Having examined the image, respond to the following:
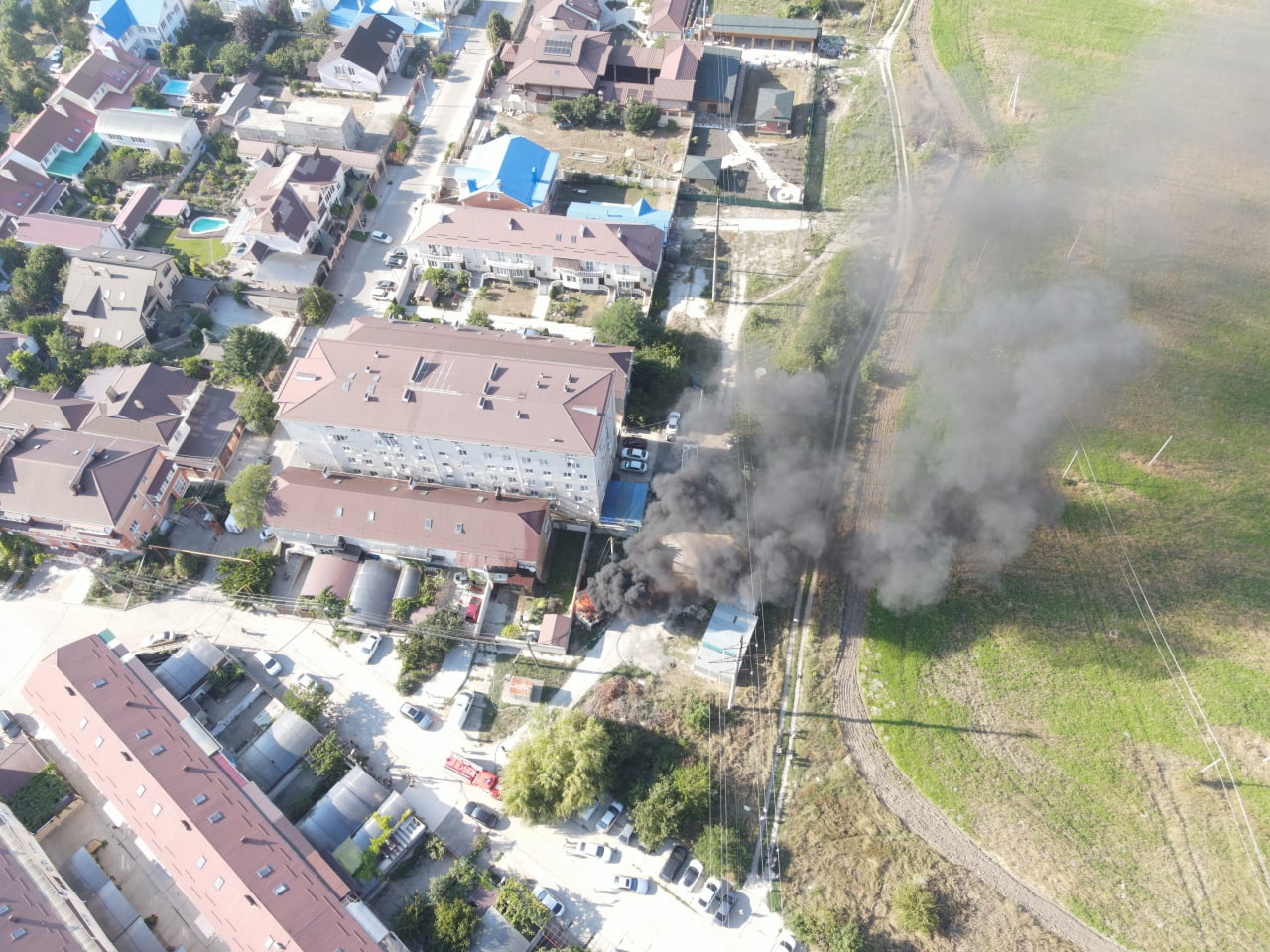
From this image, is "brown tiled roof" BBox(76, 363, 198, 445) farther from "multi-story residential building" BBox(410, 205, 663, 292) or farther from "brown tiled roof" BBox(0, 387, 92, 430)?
"multi-story residential building" BBox(410, 205, 663, 292)

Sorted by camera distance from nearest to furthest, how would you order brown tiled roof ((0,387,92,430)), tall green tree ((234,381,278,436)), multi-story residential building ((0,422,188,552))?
multi-story residential building ((0,422,188,552)) < brown tiled roof ((0,387,92,430)) < tall green tree ((234,381,278,436))

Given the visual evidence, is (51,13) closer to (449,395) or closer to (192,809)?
(449,395)

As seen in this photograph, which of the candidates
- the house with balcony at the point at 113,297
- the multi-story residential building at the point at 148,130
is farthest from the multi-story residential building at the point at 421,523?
the multi-story residential building at the point at 148,130

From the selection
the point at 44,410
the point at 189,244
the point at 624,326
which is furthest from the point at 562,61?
the point at 44,410

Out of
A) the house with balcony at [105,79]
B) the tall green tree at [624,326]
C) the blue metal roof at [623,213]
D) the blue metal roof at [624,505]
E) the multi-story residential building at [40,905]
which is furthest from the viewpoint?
the house with balcony at [105,79]

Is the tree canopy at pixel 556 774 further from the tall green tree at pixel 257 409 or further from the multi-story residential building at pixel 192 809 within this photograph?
the tall green tree at pixel 257 409

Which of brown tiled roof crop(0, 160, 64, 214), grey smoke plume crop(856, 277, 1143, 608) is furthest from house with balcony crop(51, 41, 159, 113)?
grey smoke plume crop(856, 277, 1143, 608)
